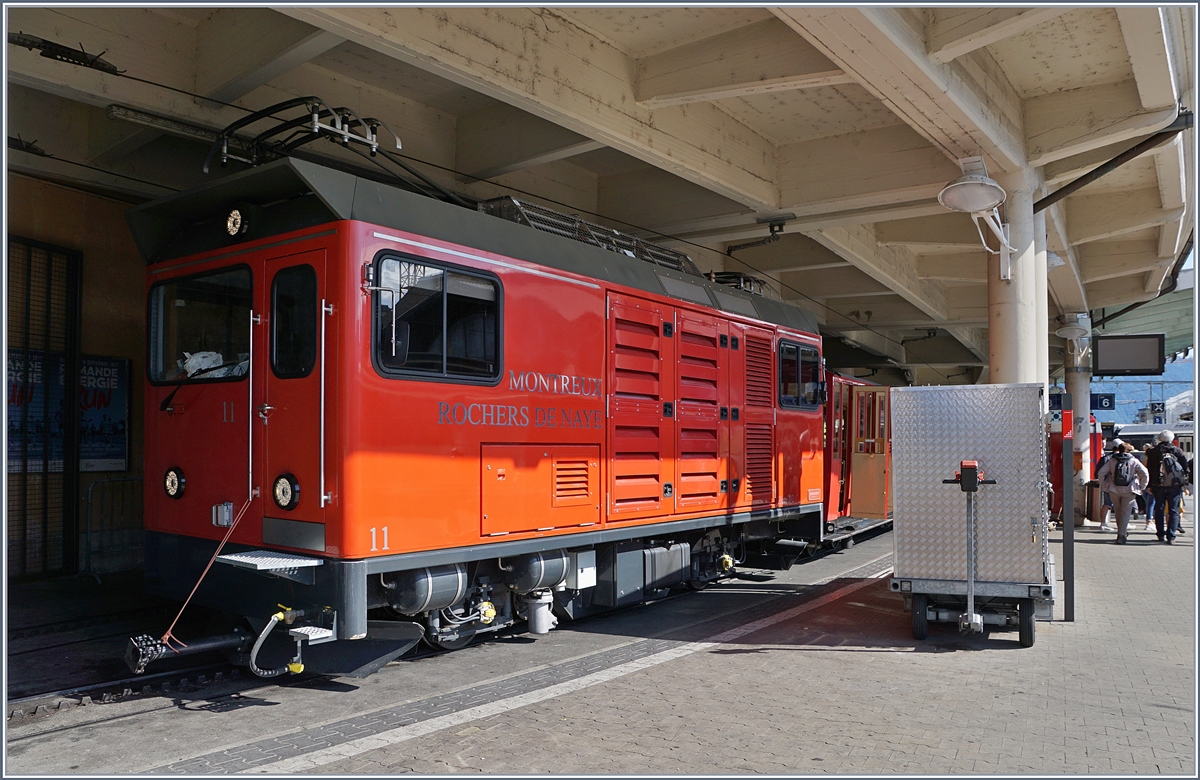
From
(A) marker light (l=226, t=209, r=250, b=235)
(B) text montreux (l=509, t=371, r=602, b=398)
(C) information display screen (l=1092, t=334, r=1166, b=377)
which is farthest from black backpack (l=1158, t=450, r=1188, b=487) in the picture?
(A) marker light (l=226, t=209, r=250, b=235)

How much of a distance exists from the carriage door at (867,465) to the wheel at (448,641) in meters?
8.78

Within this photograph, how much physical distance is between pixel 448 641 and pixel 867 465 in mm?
9250

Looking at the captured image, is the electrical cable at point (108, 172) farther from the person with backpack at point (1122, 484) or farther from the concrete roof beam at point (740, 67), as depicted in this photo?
the person with backpack at point (1122, 484)

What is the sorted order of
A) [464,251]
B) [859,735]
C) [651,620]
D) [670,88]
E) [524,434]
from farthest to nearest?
[670,88] → [651,620] → [524,434] → [464,251] → [859,735]

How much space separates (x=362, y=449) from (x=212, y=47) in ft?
16.2

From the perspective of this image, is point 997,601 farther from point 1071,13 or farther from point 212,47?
point 212,47

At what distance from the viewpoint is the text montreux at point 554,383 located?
6.92 metres

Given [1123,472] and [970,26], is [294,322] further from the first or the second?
[1123,472]

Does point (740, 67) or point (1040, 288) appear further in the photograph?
point (1040, 288)

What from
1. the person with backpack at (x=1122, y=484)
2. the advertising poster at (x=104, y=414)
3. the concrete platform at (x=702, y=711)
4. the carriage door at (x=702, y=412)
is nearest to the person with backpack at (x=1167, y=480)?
the person with backpack at (x=1122, y=484)

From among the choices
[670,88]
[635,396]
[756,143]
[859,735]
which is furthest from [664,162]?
[859,735]

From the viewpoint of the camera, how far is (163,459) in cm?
682

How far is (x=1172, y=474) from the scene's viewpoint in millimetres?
15859

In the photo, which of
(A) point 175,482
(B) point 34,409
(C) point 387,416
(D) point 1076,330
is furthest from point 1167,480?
(B) point 34,409
